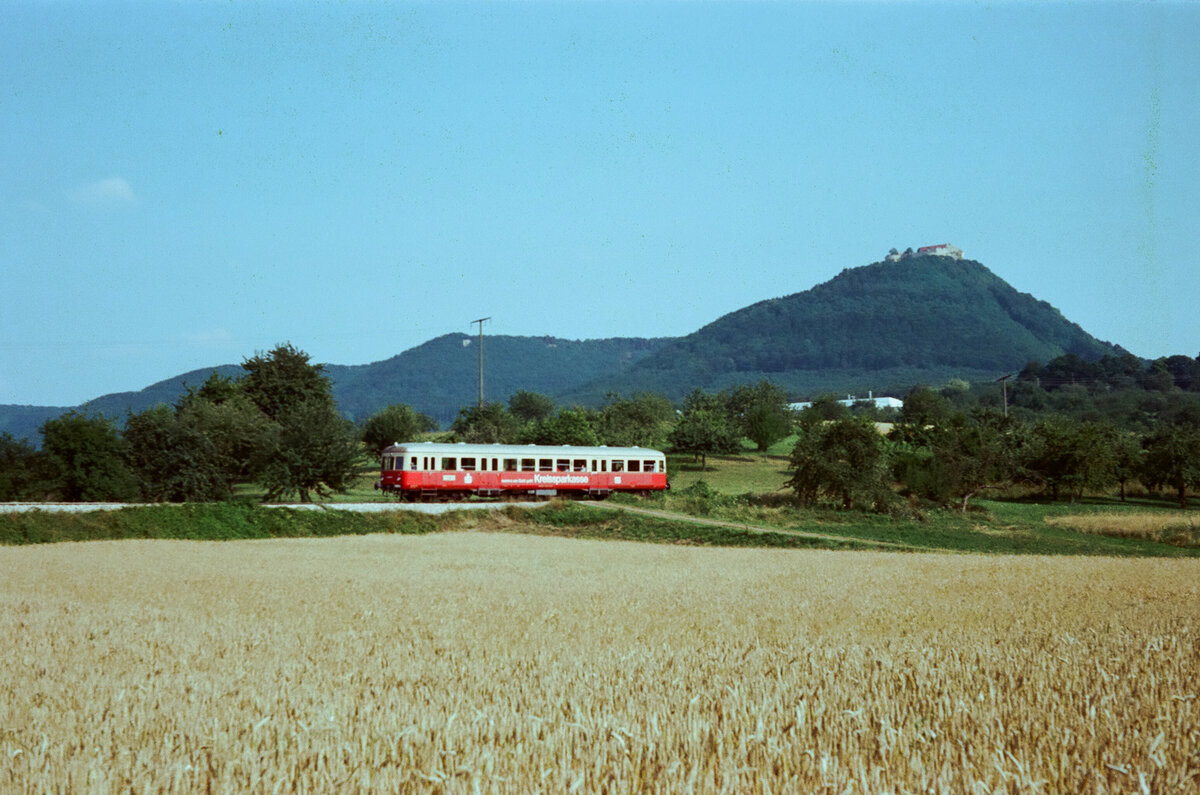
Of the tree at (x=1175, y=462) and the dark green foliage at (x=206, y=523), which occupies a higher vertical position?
the tree at (x=1175, y=462)

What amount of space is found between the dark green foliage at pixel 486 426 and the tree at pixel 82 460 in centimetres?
4130

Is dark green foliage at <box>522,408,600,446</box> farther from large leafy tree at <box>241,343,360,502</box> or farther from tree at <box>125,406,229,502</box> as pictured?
tree at <box>125,406,229,502</box>

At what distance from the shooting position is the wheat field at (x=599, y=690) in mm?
4715

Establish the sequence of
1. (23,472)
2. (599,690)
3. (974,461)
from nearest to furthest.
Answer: (599,690) < (23,472) < (974,461)

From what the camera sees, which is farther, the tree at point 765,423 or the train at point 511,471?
the tree at point 765,423

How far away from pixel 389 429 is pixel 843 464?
46.5 metres

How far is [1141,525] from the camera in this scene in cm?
4819

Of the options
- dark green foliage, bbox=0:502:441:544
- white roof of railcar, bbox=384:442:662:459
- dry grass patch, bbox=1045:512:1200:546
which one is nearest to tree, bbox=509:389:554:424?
white roof of railcar, bbox=384:442:662:459

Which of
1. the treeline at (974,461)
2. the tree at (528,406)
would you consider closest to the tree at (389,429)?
the treeline at (974,461)

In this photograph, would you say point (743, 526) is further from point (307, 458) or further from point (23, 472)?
point (23, 472)

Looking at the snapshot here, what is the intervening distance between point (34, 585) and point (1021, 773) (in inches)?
738

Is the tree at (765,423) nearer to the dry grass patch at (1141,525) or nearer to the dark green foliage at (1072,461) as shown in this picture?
the dark green foliage at (1072,461)

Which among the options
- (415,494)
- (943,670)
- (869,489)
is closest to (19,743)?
(943,670)

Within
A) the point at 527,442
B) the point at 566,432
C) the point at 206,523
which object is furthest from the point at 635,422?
the point at 206,523
